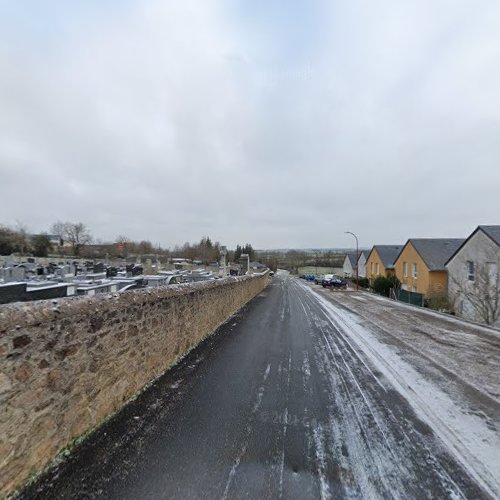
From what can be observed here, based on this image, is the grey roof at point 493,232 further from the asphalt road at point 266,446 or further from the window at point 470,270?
the asphalt road at point 266,446

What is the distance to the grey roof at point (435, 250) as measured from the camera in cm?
2619

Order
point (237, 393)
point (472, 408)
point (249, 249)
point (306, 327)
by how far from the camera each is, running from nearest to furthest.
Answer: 1. point (472, 408)
2. point (237, 393)
3. point (306, 327)
4. point (249, 249)

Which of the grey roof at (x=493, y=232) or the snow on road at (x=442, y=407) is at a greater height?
the grey roof at (x=493, y=232)

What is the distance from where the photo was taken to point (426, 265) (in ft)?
86.5

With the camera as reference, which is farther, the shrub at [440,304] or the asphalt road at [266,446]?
the shrub at [440,304]

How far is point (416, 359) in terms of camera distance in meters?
6.52

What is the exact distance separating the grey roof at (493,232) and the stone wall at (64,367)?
20785 millimetres

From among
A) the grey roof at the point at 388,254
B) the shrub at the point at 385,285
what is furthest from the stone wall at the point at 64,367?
the grey roof at the point at 388,254

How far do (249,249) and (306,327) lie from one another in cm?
11417

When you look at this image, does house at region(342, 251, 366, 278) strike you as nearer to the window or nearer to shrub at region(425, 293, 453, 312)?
the window

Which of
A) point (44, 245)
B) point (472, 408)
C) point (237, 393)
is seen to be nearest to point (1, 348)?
point (237, 393)

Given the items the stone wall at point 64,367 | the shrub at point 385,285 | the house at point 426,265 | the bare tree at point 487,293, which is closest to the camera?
the stone wall at point 64,367

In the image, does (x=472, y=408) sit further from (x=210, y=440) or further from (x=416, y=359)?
(x=210, y=440)

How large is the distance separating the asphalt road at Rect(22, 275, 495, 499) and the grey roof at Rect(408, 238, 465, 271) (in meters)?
25.1
